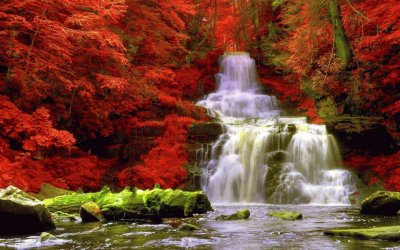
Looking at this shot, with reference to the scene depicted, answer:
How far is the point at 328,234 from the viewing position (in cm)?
602

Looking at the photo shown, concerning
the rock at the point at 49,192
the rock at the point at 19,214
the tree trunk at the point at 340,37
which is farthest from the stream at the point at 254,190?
the rock at the point at 49,192

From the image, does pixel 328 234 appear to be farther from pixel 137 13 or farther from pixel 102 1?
pixel 137 13

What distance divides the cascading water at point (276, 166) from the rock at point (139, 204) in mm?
4226

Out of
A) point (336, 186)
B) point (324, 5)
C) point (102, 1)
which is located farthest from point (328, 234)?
point (324, 5)

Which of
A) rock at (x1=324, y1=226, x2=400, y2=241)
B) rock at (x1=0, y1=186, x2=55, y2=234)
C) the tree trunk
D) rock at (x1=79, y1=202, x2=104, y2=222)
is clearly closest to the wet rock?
the tree trunk

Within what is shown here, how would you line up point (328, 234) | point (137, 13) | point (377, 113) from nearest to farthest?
point (328, 234)
point (377, 113)
point (137, 13)

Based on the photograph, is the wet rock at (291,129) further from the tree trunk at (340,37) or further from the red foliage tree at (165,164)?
the red foliage tree at (165,164)

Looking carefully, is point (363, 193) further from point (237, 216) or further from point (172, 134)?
point (172, 134)

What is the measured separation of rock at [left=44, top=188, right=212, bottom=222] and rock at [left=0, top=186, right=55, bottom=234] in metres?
1.68

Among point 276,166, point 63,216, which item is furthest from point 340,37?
point 63,216

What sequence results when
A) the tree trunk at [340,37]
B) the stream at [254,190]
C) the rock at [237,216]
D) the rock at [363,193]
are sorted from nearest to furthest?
1. the stream at [254,190]
2. the rock at [237,216]
3. the rock at [363,193]
4. the tree trunk at [340,37]

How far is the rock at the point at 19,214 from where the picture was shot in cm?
623

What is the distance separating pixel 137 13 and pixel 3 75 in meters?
6.83

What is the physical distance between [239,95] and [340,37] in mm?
7133
